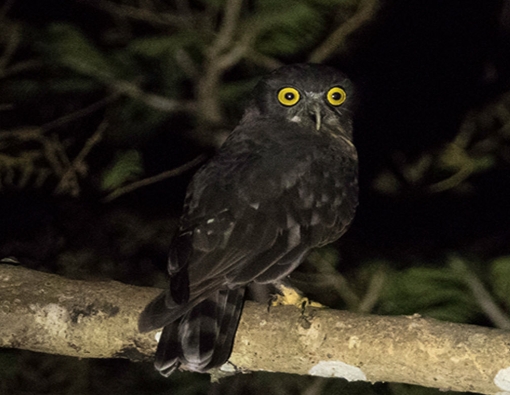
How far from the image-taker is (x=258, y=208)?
3871 mm

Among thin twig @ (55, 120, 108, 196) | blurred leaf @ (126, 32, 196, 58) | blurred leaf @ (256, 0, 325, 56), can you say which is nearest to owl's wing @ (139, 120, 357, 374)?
blurred leaf @ (256, 0, 325, 56)

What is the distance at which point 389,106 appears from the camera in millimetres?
7141

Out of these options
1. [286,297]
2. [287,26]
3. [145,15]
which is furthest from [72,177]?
[286,297]

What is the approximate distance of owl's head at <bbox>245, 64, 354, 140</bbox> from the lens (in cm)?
439

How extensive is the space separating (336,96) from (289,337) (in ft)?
5.01

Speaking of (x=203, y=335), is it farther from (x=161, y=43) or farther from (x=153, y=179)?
(x=161, y=43)

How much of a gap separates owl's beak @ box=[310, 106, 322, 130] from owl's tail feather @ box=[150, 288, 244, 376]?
117cm

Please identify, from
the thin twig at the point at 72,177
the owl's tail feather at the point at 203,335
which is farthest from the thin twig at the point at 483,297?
the thin twig at the point at 72,177

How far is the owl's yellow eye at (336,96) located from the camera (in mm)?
4473

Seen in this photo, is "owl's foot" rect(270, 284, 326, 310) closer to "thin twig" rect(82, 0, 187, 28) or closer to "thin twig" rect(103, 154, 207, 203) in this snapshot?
"thin twig" rect(103, 154, 207, 203)

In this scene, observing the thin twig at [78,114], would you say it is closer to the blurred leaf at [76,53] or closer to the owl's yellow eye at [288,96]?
the blurred leaf at [76,53]

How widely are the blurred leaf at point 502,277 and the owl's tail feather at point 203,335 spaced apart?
196cm

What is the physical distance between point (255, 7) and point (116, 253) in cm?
230

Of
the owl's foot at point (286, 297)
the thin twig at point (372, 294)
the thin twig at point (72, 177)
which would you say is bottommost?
the owl's foot at point (286, 297)
